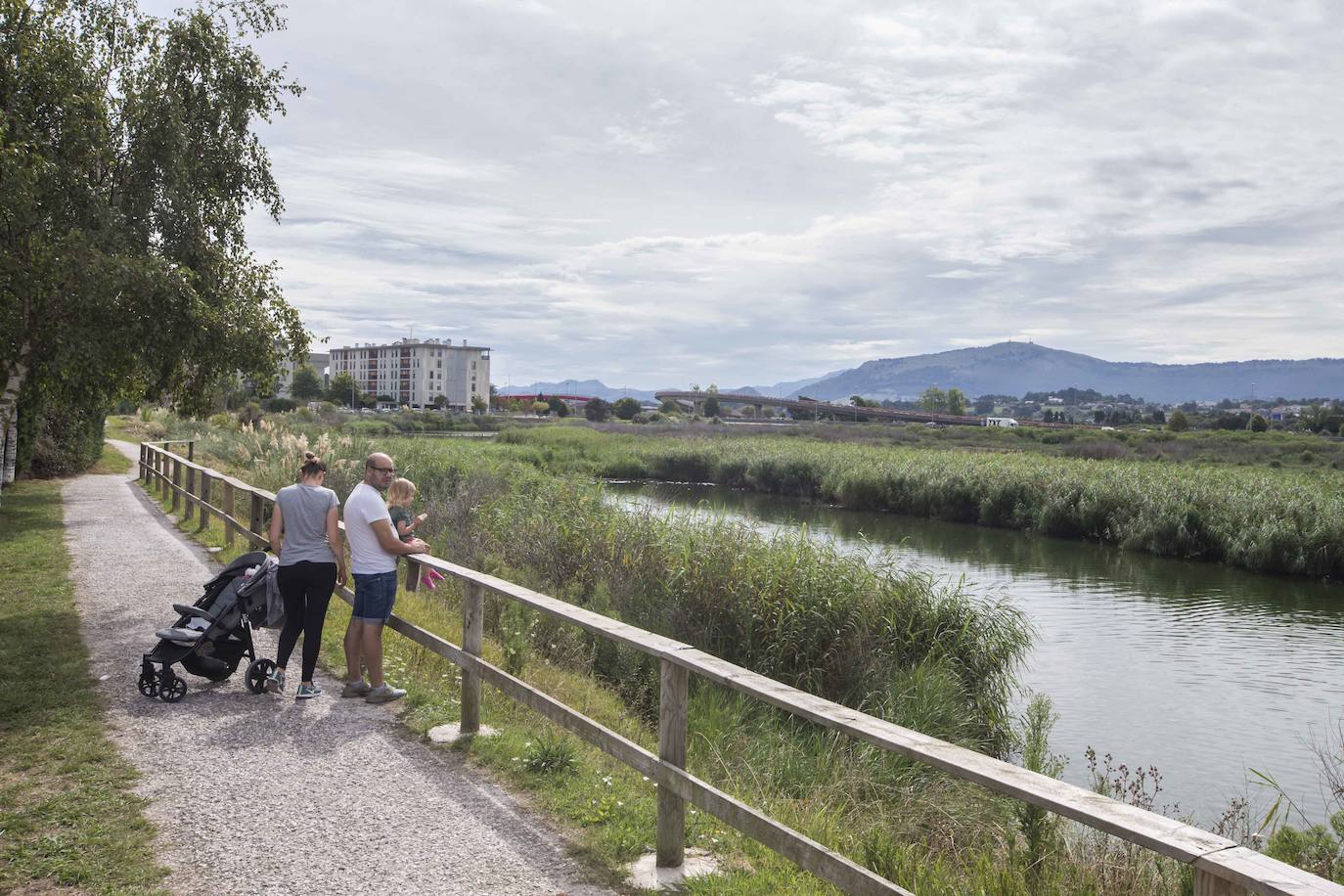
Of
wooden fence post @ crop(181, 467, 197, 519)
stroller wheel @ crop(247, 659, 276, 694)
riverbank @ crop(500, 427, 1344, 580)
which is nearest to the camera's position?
stroller wheel @ crop(247, 659, 276, 694)

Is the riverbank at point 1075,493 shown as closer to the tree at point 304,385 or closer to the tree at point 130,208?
the tree at point 130,208

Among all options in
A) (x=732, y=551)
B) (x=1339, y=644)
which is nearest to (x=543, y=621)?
(x=732, y=551)

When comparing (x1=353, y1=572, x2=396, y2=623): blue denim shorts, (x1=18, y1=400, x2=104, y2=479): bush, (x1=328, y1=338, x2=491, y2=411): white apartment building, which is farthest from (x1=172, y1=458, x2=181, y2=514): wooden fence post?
(x1=328, y1=338, x2=491, y2=411): white apartment building

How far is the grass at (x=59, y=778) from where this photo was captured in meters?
4.48

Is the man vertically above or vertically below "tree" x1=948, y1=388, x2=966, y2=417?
below

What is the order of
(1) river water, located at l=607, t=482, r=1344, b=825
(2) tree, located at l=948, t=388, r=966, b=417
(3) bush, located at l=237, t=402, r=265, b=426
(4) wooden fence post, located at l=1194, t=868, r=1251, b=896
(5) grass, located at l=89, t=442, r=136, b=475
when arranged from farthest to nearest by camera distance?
(2) tree, located at l=948, t=388, r=966, b=417
(3) bush, located at l=237, t=402, r=265, b=426
(5) grass, located at l=89, t=442, r=136, b=475
(1) river water, located at l=607, t=482, r=1344, b=825
(4) wooden fence post, located at l=1194, t=868, r=1251, b=896

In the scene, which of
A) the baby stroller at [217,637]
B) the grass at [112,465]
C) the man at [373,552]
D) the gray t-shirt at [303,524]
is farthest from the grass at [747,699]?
the grass at [112,465]

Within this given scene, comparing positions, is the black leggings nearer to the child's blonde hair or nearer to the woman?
the woman

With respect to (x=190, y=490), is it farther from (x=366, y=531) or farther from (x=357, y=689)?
(x=366, y=531)

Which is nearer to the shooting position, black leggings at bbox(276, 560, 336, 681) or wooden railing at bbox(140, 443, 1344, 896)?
wooden railing at bbox(140, 443, 1344, 896)

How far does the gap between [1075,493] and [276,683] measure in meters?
27.6

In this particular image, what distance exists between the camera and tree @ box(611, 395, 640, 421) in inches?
4941

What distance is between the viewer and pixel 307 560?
7.38 metres

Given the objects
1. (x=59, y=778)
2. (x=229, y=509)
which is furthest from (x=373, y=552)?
(x=229, y=509)
